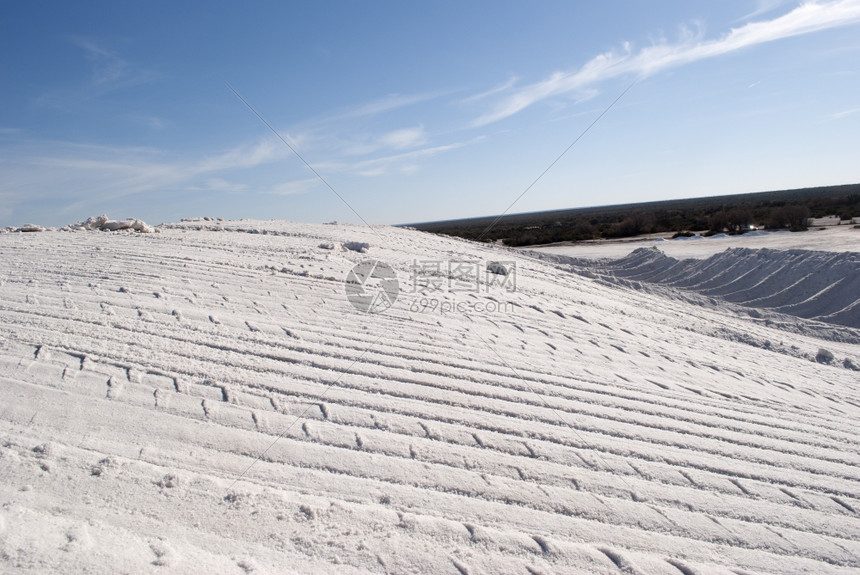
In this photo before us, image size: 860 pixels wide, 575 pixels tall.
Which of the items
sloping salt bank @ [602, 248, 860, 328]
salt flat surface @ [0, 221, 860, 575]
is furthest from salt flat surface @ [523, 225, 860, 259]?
salt flat surface @ [0, 221, 860, 575]

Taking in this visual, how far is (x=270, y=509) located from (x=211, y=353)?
1.66 metres

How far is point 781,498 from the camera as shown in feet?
9.06

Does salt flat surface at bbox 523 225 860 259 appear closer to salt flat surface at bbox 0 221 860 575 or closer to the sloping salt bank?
the sloping salt bank

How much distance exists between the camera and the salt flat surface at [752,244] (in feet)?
41.7

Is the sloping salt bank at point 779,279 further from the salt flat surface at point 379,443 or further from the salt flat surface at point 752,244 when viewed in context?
the salt flat surface at point 379,443

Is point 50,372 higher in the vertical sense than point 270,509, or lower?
higher

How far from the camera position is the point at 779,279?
10.4m

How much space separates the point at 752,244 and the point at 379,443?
1596 centimetres

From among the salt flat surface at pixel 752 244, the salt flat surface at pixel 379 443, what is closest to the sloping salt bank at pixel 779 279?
the salt flat surface at pixel 752 244

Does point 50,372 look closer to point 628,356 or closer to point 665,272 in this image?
point 628,356

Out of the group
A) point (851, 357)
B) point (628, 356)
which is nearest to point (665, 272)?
point (851, 357)

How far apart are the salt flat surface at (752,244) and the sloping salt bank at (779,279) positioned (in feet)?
3.90

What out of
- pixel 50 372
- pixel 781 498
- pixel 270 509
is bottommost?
pixel 781 498

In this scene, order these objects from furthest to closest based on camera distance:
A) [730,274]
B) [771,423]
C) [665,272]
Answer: [665,272] → [730,274] → [771,423]
